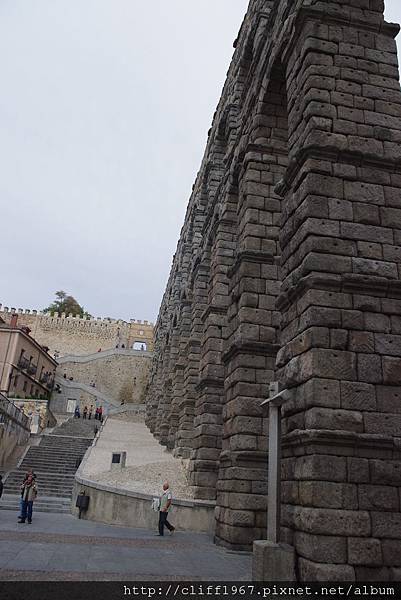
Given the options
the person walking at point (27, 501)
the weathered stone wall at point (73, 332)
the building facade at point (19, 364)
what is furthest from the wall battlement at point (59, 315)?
the person walking at point (27, 501)

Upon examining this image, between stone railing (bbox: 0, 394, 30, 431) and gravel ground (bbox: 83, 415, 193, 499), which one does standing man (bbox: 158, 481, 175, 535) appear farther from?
stone railing (bbox: 0, 394, 30, 431)

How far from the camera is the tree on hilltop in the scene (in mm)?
72250

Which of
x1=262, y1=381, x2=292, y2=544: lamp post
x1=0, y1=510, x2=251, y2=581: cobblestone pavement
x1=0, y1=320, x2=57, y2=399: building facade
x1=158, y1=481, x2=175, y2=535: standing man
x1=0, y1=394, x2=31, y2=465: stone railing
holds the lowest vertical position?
x1=0, y1=510, x2=251, y2=581: cobblestone pavement

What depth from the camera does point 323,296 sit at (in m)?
6.46

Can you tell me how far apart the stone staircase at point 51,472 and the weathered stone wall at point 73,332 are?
40152 millimetres

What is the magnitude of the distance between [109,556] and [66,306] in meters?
69.1

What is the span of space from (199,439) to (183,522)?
97.2 inches

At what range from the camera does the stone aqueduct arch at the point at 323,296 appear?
5.59 meters

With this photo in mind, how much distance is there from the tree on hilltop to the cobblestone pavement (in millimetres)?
62547

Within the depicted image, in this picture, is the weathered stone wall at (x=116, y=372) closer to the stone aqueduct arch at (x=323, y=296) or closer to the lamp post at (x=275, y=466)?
the stone aqueduct arch at (x=323, y=296)

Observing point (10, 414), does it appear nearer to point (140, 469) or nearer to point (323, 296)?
point (140, 469)

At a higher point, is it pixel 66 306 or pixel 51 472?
pixel 66 306

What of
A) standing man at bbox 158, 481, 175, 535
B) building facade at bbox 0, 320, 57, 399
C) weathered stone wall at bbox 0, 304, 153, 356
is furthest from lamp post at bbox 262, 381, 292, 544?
weathered stone wall at bbox 0, 304, 153, 356

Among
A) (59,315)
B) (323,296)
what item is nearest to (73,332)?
(59,315)
